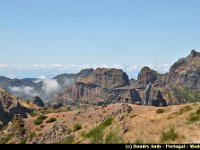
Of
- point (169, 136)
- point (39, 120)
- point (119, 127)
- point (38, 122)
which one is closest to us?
point (169, 136)

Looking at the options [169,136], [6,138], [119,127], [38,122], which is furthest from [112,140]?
[38,122]

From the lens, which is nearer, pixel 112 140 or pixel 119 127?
pixel 112 140

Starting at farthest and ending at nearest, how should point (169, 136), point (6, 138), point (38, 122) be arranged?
1. point (38, 122)
2. point (6, 138)
3. point (169, 136)

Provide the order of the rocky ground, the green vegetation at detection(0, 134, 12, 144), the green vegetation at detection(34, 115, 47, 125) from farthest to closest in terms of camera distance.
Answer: the green vegetation at detection(34, 115, 47, 125), the green vegetation at detection(0, 134, 12, 144), the rocky ground

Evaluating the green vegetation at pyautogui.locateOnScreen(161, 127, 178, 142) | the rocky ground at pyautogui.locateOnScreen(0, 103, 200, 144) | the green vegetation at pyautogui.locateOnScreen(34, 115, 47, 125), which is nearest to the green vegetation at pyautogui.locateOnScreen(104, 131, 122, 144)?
the rocky ground at pyautogui.locateOnScreen(0, 103, 200, 144)

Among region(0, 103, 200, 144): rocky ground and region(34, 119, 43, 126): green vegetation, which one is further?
region(34, 119, 43, 126): green vegetation

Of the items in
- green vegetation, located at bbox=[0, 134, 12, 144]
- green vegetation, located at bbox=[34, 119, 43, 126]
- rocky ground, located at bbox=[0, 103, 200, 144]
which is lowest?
green vegetation, located at bbox=[0, 134, 12, 144]

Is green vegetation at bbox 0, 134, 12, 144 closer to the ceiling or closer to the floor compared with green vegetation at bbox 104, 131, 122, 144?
closer to the floor

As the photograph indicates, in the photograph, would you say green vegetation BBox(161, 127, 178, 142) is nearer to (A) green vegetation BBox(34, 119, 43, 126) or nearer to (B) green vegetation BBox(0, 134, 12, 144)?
(B) green vegetation BBox(0, 134, 12, 144)

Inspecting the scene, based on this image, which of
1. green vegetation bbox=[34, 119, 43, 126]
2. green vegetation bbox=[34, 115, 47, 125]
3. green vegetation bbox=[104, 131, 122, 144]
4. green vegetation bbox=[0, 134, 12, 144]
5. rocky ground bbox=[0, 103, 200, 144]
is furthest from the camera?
green vegetation bbox=[34, 115, 47, 125]

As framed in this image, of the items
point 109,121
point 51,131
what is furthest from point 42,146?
point 51,131

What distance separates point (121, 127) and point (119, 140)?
10.3 metres

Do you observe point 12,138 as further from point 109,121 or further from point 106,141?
point 106,141

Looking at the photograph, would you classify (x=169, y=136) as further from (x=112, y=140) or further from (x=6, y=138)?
(x=6, y=138)
